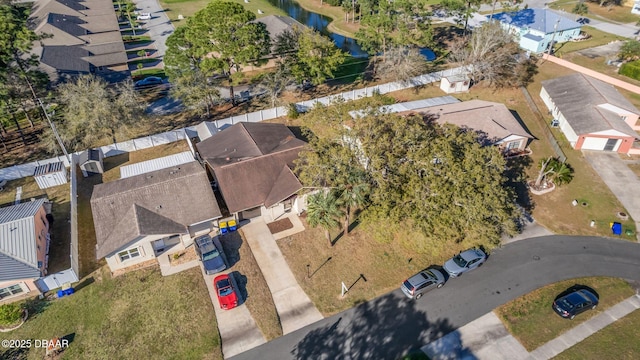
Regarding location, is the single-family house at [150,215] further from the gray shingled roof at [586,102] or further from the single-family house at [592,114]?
the gray shingled roof at [586,102]

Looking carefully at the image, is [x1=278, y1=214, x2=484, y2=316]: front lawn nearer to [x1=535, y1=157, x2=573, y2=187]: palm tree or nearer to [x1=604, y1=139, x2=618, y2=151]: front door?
[x1=535, y1=157, x2=573, y2=187]: palm tree

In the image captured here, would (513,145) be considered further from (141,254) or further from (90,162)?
(90,162)

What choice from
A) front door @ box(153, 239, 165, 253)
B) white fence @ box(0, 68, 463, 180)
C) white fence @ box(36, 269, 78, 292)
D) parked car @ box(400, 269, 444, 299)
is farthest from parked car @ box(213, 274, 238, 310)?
white fence @ box(0, 68, 463, 180)

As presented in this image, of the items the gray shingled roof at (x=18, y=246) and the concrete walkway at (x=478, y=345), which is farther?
the gray shingled roof at (x=18, y=246)

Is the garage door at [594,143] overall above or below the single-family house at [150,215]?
above

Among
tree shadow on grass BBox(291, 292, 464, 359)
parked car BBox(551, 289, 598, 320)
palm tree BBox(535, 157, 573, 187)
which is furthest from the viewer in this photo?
palm tree BBox(535, 157, 573, 187)

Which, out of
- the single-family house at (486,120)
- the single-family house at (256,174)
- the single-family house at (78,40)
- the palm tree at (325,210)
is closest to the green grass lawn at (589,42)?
the single-family house at (486,120)

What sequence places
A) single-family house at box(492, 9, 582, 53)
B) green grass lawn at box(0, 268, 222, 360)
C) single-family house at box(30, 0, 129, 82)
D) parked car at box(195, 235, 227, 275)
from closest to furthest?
green grass lawn at box(0, 268, 222, 360)
parked car at box(195, 235, 227, 275)
single-family house at box(30, 0, 129, 82)
single-family house at box(492, 9, 582, 53)
